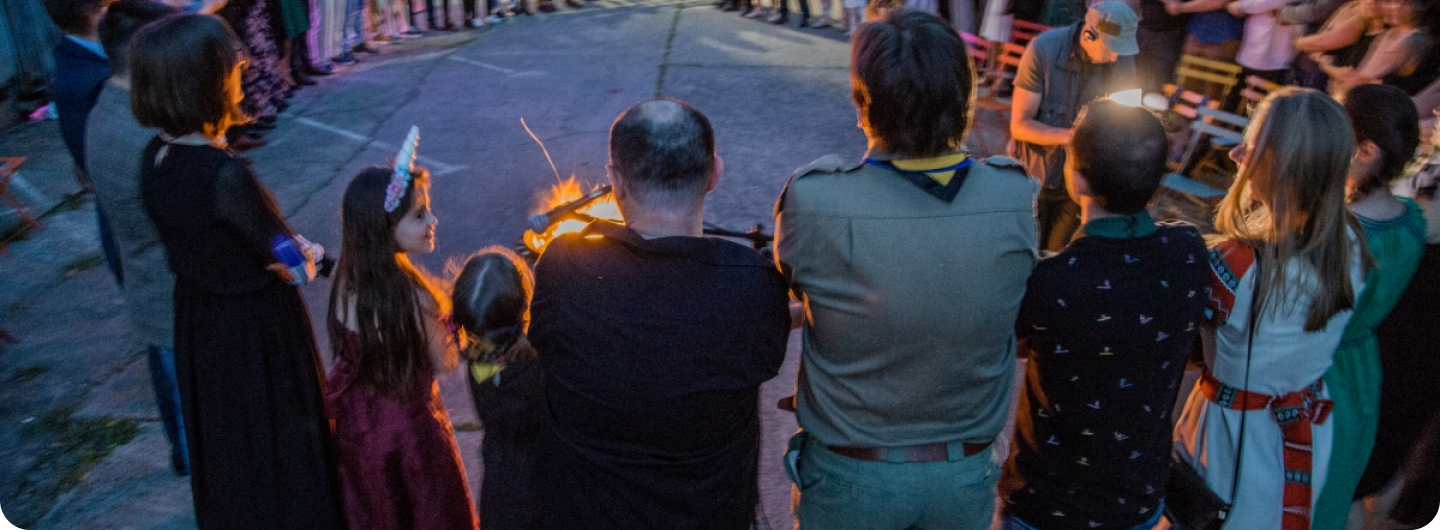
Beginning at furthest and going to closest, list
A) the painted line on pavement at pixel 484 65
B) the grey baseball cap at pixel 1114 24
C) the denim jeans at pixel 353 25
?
the denim jeans at pixel 353 25 < the painted line on pavement at pixel 484 65 < the grey baseball cap at pixel 1114 24

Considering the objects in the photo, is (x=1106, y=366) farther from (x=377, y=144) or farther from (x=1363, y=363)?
(x=377, y=144)

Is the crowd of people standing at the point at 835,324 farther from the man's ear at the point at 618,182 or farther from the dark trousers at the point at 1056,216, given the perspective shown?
the dark trousers at the point at 1056,216

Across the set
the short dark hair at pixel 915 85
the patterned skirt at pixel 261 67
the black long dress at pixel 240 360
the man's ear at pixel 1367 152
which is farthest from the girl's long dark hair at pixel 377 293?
the patterned skirt at pixel 261 67

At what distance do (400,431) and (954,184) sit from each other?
1627 millimetres

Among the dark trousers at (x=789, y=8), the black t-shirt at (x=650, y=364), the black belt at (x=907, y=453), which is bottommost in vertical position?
the dark trousers at (x=789, y=8)

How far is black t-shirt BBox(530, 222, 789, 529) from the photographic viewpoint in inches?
69.0

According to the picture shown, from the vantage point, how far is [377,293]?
2367 mm

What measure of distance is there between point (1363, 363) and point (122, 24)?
13.1 feet

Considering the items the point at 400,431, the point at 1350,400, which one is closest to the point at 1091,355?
the point at 1350,400

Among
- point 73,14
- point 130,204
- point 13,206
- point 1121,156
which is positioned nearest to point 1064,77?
point 1121,156

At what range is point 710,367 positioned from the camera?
1.78m

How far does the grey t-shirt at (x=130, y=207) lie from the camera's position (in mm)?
2539

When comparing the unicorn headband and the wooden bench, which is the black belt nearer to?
the unicorn headband

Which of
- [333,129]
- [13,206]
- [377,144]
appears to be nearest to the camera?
[13,206]
